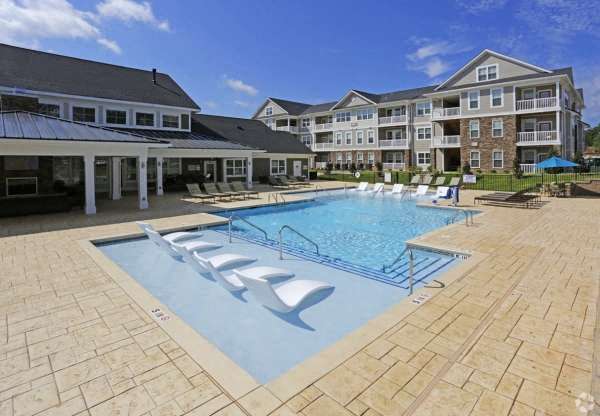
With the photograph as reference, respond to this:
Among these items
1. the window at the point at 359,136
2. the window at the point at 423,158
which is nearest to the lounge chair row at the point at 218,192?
the window at the point at 423,158

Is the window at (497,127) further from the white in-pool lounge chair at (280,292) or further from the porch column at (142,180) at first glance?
the white in-pool lounge chair at (280,292)

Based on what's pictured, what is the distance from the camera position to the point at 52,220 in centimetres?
1339

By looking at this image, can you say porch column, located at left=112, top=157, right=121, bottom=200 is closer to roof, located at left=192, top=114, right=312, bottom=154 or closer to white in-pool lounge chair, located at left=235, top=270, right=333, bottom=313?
roof, located at left=192, top=114, right=312, bottom=154

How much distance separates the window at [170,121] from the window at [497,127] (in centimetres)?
2773

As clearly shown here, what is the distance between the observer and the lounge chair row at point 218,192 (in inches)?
780

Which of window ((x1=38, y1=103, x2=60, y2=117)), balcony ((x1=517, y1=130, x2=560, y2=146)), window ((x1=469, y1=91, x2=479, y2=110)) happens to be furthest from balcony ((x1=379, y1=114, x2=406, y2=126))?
window ((x1=38, y1=103, x2=60, y2=117))

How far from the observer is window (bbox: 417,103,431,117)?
40.0 meters

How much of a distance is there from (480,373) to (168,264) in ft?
24.3

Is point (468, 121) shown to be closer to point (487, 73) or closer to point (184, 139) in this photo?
point (487, 73)

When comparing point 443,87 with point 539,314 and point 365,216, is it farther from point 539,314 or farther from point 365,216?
point 539,314

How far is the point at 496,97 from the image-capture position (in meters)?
32.4

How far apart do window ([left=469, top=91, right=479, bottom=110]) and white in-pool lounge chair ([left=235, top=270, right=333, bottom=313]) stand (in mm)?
33602

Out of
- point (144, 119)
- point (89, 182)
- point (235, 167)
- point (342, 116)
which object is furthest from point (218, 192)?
point (342, 116)

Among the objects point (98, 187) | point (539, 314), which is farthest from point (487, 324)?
point (98, 187)
